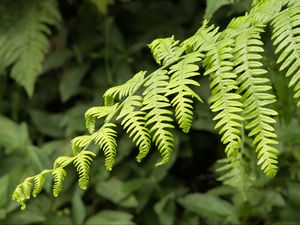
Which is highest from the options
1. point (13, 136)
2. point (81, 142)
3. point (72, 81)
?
point (72, 81)

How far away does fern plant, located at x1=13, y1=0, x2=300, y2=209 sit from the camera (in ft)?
4.04

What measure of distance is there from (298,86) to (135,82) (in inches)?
16.3

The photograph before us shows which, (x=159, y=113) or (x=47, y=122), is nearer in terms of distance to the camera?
(x=159, y=113)

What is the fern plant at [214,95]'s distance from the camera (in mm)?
1231

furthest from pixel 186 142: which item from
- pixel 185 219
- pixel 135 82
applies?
pixel 135 82

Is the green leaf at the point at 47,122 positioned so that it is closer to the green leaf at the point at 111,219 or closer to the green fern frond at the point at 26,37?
the green fern frond at the point at 26,37

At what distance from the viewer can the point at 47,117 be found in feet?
8.61

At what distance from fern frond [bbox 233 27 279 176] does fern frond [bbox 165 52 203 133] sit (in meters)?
0.11

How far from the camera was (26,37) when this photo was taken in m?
2.39

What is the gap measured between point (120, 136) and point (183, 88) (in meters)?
1.26

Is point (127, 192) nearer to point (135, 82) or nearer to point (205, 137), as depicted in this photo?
point (205, 137)

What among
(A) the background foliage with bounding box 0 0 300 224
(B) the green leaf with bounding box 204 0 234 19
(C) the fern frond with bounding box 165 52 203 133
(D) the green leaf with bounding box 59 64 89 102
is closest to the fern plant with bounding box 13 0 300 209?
(C) the fern frond with bounding box 165 52 203 133

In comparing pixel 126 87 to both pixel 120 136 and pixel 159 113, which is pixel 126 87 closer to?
pixel 159 113

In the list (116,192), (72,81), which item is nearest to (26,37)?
(72,81)
